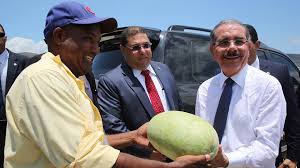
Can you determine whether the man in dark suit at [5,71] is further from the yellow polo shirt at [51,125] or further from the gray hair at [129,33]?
the yellow polo shirt at [51,125]

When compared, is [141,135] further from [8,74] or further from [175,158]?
[8,74]

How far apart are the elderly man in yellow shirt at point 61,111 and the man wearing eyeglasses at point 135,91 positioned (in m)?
1.66

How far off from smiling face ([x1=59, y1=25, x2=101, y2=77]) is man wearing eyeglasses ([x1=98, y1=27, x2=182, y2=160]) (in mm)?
1616

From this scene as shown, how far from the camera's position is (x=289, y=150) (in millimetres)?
3922

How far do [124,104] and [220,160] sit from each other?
149 centimetres

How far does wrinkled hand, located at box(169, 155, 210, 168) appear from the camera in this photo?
6.86 feet

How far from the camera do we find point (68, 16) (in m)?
2.10

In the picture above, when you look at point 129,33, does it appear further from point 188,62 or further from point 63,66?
point 63,66

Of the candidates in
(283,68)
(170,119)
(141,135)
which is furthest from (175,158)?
(283,68)

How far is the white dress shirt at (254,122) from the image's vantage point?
2736 mm

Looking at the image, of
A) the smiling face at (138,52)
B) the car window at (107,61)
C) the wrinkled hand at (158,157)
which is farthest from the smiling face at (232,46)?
the car window at (107,61)

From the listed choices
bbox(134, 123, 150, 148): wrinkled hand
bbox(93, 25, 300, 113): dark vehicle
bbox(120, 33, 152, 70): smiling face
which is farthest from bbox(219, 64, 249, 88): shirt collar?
bbox(93, 25, 300, 113): dark vehicle

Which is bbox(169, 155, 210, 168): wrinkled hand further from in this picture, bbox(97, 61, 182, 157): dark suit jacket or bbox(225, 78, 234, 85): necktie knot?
bbox(97, 61, 182, 157): dark suit jacket

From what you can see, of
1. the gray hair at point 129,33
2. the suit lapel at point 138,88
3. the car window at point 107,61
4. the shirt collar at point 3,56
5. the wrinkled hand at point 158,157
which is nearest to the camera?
the wrinkled hand at point 158,157
